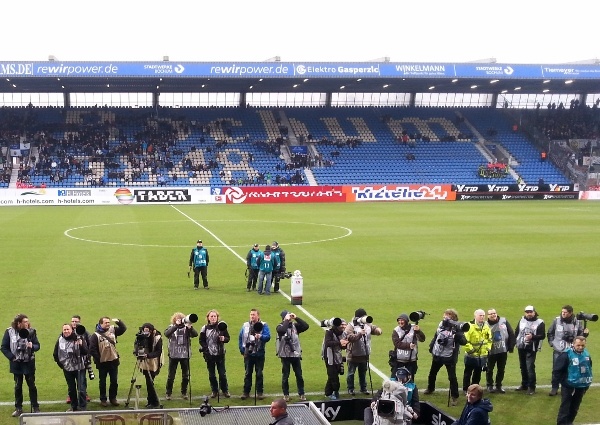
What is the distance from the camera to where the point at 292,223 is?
128ft

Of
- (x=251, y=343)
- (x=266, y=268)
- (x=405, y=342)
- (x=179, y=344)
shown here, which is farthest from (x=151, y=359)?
(x=266, y=268)

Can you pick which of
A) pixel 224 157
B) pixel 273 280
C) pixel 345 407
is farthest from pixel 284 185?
pixel 345 407

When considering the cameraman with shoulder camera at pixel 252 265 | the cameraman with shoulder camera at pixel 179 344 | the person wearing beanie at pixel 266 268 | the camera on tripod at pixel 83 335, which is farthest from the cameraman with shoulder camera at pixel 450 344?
the cameraman with shoulder camera at pixel 252 265

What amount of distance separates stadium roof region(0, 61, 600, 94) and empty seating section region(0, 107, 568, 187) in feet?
10.7

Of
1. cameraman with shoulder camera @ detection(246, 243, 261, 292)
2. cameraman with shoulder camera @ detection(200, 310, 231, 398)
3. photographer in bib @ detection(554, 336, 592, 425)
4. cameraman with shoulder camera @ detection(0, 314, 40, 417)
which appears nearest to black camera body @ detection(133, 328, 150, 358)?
cameraman with shoulder camera @ detection(200, 310, 231, 398)

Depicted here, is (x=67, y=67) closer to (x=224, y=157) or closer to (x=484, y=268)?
(x=224, y=157)

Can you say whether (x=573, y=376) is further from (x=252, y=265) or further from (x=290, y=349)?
(x=252, y=265)

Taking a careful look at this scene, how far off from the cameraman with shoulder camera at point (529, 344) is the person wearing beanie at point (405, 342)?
2.44 m

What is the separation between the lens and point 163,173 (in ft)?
202

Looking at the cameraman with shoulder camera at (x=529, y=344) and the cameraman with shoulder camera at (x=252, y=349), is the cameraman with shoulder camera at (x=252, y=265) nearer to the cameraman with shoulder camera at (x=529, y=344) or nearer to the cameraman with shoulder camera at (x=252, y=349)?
the cameraman with shoulder camera at (x=252, y=349)

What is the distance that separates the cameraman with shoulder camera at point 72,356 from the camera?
423 inches

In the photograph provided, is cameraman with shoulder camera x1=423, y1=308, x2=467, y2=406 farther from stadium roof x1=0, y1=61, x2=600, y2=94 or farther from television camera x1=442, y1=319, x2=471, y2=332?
stadium roof x1=0, y1=61, x2=600, y2=94

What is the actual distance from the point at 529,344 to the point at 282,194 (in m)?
46.0

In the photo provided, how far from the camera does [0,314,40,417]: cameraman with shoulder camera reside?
426 inches
